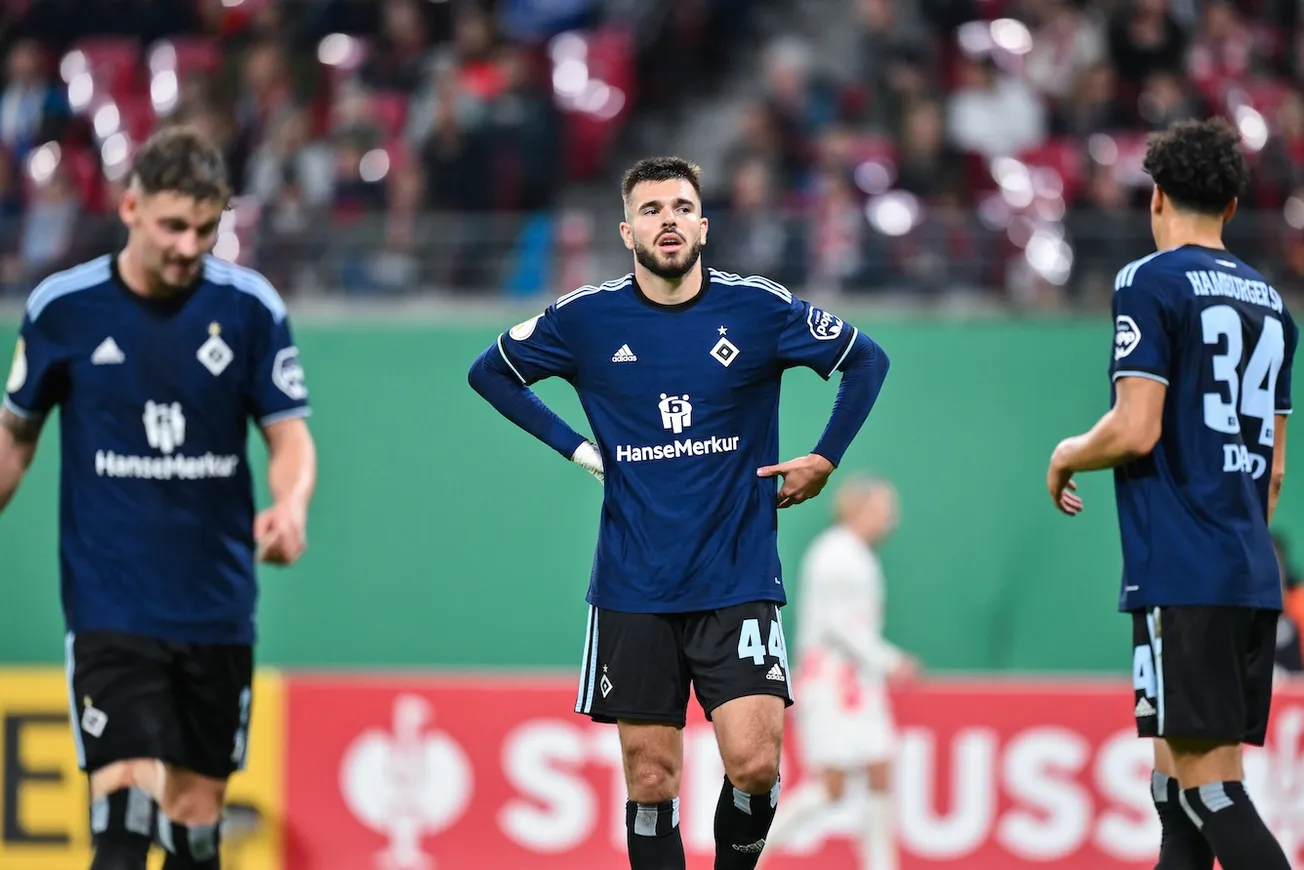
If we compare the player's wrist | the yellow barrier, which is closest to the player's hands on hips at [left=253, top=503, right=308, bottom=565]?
the player's wrist

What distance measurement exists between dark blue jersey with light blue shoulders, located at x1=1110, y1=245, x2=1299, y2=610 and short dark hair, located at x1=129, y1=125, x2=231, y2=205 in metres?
2.64

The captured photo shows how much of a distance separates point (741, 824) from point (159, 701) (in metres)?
1.71

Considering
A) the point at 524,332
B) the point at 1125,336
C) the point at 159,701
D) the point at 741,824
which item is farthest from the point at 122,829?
the point at 1125,336

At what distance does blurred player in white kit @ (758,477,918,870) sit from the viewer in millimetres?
8938

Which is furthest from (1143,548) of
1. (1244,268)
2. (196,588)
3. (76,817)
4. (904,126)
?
(904,126)

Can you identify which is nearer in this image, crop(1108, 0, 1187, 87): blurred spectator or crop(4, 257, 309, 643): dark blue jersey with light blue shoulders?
crop(4, 257, 309, 643): dark blue jersey with light blue shoulders

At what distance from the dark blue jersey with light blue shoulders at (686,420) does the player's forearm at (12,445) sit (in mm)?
1519

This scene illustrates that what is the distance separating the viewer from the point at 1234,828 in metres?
5.05

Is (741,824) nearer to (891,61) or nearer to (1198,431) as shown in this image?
(1198,431)

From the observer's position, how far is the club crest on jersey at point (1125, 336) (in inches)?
207

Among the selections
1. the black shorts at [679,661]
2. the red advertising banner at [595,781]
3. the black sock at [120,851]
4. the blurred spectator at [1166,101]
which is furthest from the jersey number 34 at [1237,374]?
the blurred spectator at [1166,101]

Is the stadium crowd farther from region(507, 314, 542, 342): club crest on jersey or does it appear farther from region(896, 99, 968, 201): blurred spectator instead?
region(507, 314, 542, 342): club crest on jersey

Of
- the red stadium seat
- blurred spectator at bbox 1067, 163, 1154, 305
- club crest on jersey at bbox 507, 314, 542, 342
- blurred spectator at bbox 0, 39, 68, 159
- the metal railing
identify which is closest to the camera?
club crest on jersey at bbox 507, 314, 542, 342

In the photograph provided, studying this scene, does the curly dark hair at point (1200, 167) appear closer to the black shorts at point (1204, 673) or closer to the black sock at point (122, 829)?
the black shorts at point (1204, 673)
